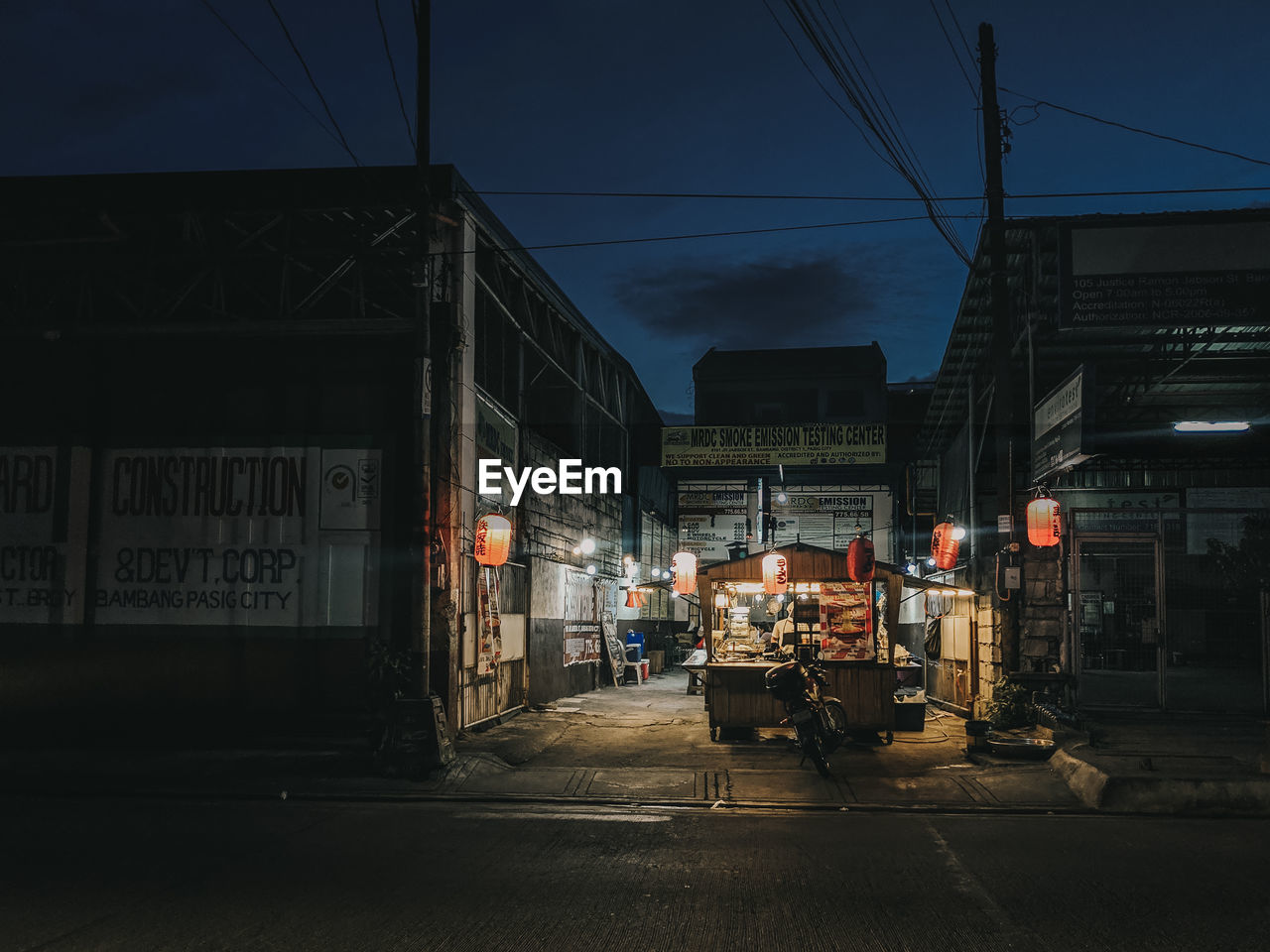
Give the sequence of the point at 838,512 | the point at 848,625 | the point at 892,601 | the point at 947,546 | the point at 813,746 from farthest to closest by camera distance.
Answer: the point at 838,512
the point at 947,546
the point at 892,601
the point at 848,625
the point at 813,746

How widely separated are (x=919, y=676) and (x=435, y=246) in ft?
51.2

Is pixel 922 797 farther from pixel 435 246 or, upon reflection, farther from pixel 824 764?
pixel 435 246

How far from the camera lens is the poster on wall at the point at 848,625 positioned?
16141 mm

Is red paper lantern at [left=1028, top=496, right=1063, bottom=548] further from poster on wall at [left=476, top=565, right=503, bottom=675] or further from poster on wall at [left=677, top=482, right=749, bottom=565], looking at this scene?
poster on wall at [left=677, top=482, right=749, bottom=565]

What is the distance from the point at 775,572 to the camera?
54.3ft

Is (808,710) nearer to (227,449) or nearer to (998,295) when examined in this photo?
(998,295)

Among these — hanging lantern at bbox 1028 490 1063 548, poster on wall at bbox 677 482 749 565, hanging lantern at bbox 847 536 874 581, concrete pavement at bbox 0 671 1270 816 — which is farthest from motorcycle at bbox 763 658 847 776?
poster on wall at bbox 677 482 749 565

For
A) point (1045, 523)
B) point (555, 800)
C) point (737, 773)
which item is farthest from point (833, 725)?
point (555, 800)

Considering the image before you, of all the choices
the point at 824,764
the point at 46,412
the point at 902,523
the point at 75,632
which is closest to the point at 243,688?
the point at 75,632

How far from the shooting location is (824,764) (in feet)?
41.9

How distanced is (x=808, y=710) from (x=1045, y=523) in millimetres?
4793

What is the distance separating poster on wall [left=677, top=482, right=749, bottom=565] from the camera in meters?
40.0

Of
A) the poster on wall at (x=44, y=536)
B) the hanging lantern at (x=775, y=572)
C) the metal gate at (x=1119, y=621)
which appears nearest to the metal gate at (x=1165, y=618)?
the metal gate at (x=1119, y=621)

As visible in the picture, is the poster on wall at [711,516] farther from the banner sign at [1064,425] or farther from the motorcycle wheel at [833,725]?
the motorcycle wheel at [833,725]
